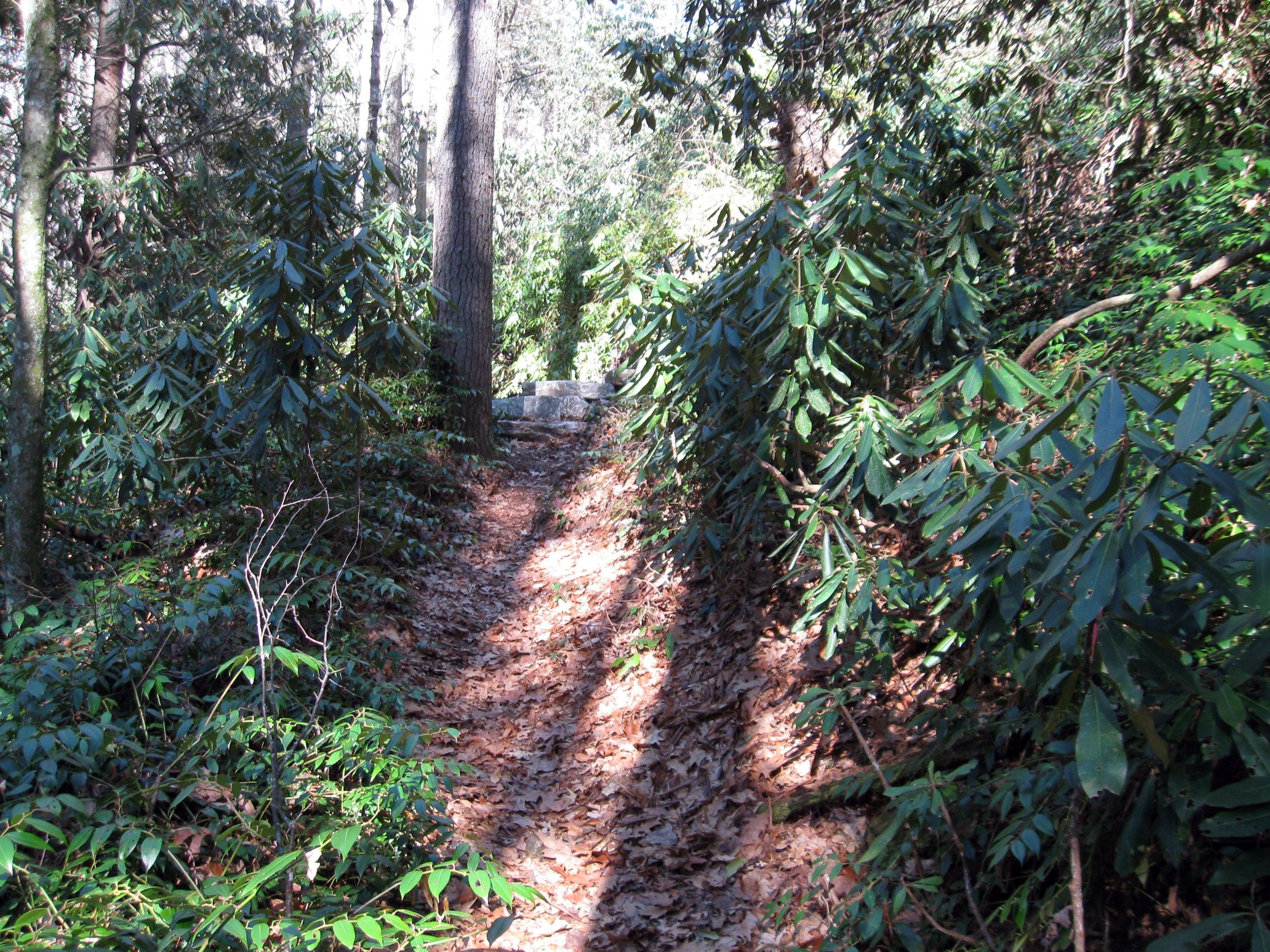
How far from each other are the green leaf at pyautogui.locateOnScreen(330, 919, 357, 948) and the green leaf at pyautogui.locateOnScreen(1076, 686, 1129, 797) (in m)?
1.58

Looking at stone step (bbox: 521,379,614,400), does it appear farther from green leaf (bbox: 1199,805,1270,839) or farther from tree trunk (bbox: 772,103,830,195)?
green leaf (bbox: 1199,805,1270,839)

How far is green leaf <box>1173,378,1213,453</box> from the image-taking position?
150cm

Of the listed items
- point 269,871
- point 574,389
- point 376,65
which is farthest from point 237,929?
point 376,65

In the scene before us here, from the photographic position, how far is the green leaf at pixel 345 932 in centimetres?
177

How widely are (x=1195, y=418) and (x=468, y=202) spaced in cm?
853

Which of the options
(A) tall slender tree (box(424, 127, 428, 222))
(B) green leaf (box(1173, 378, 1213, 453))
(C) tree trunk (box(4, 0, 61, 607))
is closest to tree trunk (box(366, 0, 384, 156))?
(A) tall slender tree (box(424, 127, 428, 222))

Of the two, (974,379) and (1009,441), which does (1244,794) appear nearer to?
(1009,441)

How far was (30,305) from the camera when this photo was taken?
411 cm

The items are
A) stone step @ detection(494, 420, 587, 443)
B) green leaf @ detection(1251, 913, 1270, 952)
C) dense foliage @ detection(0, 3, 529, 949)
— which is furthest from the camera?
stone step @ detection(494, 420, 587, 443)

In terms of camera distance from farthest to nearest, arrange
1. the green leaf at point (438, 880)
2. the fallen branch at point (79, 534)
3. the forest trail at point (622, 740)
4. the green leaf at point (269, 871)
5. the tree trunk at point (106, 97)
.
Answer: the tree trunk at point (106, 97)
the fallen branch at point (79, 534)
the forest trail at point (622, 740)
the green leaf at point (438, 880)
the green leaf at point (269, 871)

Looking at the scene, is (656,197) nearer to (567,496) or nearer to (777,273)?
(567,496)

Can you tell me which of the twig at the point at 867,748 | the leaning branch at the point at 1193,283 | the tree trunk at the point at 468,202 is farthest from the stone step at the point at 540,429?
the leaning branch at the point at 1193,283

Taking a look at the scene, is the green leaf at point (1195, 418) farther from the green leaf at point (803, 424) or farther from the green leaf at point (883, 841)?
the green leaf at point (803, 424)

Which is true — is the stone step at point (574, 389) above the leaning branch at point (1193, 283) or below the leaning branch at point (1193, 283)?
below
